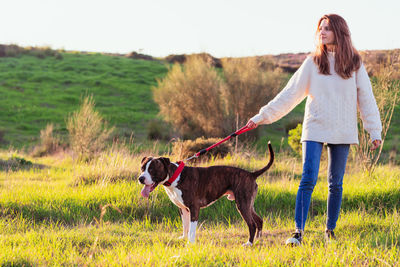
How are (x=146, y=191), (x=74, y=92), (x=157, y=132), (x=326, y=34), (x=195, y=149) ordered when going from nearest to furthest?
(x=146, y=191) < (x=326, y=34) < (x=195, y=149) < (x=157, y=132) < (x=74, y=92)

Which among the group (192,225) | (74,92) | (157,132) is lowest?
(157,132)

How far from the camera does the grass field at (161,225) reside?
3.85 m

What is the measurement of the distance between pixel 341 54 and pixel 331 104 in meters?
0.53

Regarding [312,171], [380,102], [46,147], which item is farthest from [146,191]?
[46,147]

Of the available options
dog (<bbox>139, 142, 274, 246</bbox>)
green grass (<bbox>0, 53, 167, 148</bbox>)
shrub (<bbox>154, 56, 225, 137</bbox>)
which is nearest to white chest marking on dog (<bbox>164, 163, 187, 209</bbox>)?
dog (<bbox>139, 142, 274, 246</bbox>)

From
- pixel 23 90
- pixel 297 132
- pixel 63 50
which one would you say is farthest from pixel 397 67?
pixel 63 50

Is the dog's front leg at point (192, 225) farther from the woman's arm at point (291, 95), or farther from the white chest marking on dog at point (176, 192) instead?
the woman's arm at point (291, 95)

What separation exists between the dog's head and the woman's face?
2.09 m

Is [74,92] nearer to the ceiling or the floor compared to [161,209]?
nearer to the ceiling

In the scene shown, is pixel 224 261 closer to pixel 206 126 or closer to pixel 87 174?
pixel 87 174

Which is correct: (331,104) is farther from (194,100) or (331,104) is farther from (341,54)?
(194,100)

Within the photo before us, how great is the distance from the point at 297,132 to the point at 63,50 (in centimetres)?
4023

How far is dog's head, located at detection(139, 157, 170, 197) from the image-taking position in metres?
4.23

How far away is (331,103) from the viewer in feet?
14.5
